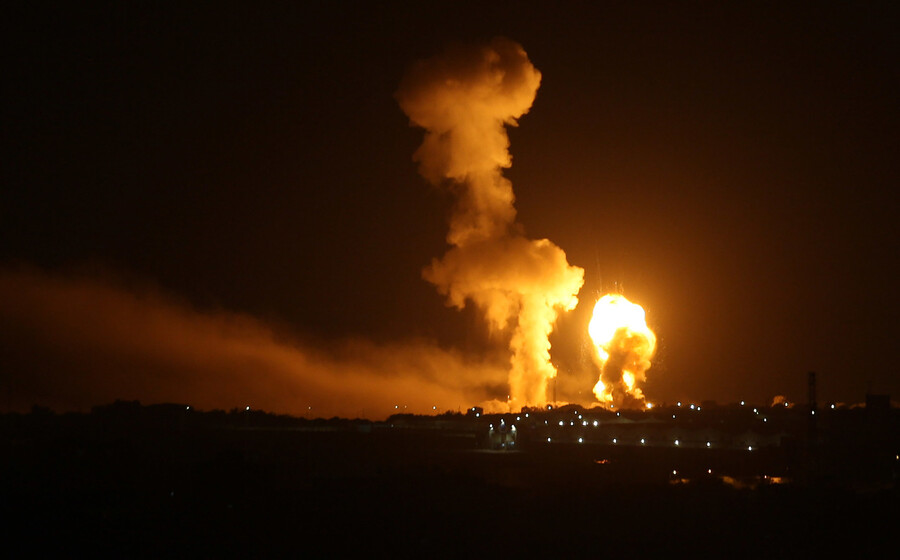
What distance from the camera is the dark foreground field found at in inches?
1394

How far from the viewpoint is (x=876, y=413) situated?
8838 cm

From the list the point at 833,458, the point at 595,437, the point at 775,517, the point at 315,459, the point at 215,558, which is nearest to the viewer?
the point at 215,558

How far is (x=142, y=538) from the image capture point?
118 feet

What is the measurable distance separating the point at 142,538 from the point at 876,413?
71.4 m

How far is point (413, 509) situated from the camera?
148ft

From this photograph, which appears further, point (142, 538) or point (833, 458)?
point (833, 458)

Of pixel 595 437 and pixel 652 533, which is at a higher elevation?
pixel 595 437

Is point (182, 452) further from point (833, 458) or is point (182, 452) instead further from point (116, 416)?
point (116, 416)

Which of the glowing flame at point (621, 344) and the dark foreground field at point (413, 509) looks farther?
the glowing flame at point (621, 344)

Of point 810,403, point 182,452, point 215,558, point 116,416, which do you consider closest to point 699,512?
point 215,558

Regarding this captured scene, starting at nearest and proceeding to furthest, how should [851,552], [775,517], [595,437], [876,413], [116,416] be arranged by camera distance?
[851,552]
[775,517]
[876,413]
[595,437]
[116,416]

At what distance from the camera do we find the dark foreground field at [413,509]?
35.4 m

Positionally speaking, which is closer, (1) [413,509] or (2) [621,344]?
(1) [413,509]

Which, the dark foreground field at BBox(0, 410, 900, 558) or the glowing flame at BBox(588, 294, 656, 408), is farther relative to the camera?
the glowing flame at BBox(588, 294, 656, 408)
